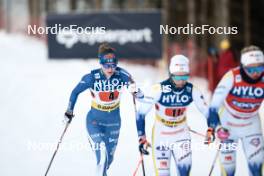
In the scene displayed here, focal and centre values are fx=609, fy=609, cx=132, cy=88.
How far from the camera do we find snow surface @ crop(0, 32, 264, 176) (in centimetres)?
836

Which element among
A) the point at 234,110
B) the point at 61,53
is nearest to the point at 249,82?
the point at 234,110

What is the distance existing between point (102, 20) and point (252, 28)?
628cm

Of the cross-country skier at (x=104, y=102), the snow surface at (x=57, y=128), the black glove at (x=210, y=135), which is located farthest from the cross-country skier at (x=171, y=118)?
the snow surface at (x=57, y=128)

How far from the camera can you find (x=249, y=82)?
664 centimetres

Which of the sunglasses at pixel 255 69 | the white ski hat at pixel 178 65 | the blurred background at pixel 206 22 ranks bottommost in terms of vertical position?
the sunglasses at pixel 255 69

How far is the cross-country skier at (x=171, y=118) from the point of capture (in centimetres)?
663

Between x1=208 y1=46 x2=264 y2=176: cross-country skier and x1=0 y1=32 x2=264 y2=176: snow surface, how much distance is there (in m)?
1.16

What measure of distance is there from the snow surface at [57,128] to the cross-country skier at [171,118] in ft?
4.22

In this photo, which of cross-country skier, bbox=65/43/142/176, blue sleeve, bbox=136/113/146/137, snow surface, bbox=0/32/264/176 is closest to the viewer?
blue sleeve, bbox=136/113/146/137

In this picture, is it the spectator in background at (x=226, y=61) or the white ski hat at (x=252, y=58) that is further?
the spectator in background at (x=226, y=61)

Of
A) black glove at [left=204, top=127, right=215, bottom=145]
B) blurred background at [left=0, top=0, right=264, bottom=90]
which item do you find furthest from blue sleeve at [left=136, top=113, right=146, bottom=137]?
blurred background at [left=0, top=0, right=264, bottom=90]

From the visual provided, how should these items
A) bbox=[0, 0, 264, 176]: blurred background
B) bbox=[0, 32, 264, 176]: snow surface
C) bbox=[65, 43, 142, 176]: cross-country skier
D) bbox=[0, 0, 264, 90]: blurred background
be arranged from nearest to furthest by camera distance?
bbox=[65, 43, 142, 176]: cross-country skier
bbox=[0, 32, 264, 176]: snow surface
bbox=[0, 0, 264, 176]: blurred background
bbox=[0, 0, 264, 90]: blurred background

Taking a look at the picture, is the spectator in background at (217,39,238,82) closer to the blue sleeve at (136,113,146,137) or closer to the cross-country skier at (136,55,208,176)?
the cross-country skier at (136,55,208,176)

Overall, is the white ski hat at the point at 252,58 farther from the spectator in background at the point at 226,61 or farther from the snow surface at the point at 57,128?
the spectator in background at the point at 226,61
